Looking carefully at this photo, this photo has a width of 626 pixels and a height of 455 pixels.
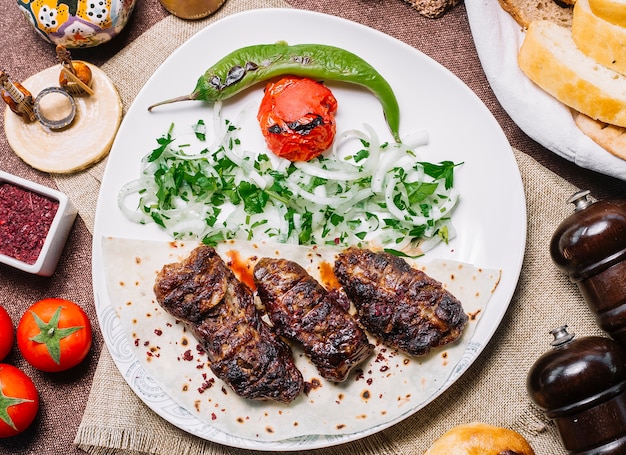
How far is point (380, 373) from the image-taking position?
446cm

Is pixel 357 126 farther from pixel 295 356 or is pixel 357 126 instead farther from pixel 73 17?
pixel 73 17

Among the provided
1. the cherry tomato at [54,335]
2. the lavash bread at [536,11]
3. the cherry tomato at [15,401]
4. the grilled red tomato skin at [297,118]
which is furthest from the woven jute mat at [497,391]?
the grilled red tomato skin at [297,118]

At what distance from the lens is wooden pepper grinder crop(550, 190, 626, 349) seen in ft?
13.2

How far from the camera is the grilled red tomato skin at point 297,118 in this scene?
14.3 ft

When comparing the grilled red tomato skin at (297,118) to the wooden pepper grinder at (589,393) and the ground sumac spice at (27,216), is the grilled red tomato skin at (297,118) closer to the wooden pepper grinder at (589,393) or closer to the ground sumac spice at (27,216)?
the ground sumac spice at (27,216)

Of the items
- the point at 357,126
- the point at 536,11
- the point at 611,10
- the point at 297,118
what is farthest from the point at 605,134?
the point at 297,118

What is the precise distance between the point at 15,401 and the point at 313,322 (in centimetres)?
197

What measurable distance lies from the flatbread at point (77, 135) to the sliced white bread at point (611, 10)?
10.1 feet

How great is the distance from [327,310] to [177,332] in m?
1.00

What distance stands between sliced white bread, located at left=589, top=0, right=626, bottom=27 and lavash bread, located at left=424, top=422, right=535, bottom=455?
255 centimetres

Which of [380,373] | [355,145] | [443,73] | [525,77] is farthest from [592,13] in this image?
[380,373]

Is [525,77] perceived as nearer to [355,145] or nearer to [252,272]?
[355,145]

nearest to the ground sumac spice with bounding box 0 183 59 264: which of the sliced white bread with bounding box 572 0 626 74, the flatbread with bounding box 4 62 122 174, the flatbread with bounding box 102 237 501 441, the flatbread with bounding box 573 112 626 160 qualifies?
the flatbread with bounding box 4 62 122 174

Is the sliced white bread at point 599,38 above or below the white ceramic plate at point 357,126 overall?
above
